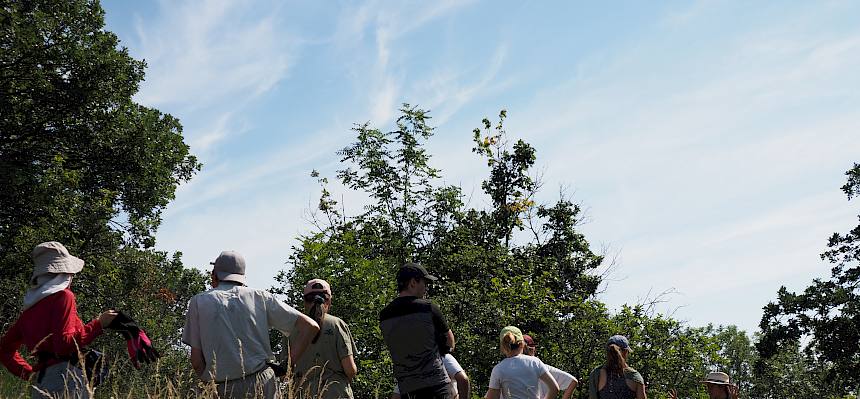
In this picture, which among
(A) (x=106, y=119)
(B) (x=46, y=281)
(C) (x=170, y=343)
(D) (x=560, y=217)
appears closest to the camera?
(B) (x=46, y=281)

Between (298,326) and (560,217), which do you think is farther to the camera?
(560,217)

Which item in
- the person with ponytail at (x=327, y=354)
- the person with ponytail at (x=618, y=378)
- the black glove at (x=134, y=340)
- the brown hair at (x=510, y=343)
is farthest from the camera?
the person with ponytail at (x=618, y=378)

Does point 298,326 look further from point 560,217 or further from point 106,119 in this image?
point 560,217

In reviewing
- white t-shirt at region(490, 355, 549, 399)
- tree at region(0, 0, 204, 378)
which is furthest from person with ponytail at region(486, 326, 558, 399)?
tree at region(0, 0, 204, 378)

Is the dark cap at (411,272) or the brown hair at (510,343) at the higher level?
the dark cap at (411,272)

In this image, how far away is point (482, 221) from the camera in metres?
26.9

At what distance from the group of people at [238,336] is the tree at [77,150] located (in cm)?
1341

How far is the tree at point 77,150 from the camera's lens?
57.2ft

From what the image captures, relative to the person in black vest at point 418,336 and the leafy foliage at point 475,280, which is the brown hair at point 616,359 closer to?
the person in black vest at point 418,336

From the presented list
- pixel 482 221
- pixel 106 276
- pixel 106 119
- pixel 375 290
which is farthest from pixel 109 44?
pixel 482 221

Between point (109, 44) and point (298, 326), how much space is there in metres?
17.1

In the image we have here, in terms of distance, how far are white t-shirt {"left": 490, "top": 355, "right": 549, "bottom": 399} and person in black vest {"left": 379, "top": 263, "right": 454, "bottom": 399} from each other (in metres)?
0.82

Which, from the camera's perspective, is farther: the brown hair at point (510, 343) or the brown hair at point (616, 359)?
the brown hair at point (616, 359)

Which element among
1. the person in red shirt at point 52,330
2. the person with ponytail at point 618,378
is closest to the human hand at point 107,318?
the person in red shirt at point 52,330
